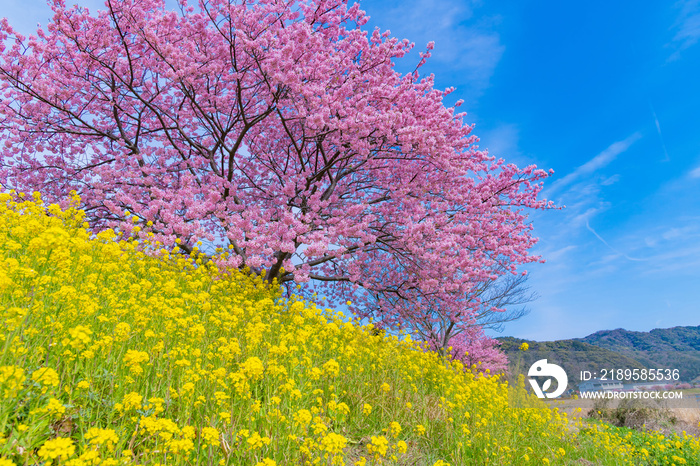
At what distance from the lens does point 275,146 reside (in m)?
15.1

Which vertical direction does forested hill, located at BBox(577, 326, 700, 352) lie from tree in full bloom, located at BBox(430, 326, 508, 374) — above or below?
above

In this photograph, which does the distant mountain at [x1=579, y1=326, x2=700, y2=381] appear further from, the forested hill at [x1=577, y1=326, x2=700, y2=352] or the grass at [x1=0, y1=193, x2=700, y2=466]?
the grass at [x1=0, y1=193, x2=700, y2=466]

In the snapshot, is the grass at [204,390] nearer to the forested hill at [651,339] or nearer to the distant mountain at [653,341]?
the distant mountain at [653,341]

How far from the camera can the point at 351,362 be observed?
671 centimetres

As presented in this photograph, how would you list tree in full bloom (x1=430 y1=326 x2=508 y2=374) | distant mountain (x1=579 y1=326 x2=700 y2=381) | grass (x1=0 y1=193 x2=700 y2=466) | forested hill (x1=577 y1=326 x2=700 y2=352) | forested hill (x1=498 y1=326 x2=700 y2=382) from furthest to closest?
1. forested hill (x1=577 y1=326 x2=700 y2=352)
2. distant mountain (x1=579 y1=326 x2=700 y2=381)
3. forested hill (x1=498 y1=326 x2=700 y2=382)
4. tree in full bloom (x1=430 y1=326 x2=508 y2=374)
5. grass (x1=0 y1=193 x2=700 y2=466)

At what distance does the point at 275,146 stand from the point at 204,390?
479 inches

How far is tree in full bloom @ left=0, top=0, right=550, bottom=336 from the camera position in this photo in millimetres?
10820

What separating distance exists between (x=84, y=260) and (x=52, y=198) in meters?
11.2

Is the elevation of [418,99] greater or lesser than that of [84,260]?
greater

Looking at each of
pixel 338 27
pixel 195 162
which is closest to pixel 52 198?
pixel 195 162

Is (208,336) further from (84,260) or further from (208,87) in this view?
(208,87)

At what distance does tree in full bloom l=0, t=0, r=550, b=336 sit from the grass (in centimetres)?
309

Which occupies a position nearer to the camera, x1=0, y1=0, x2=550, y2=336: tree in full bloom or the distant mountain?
x1=0, y1=0, x2=550, y2=336: tree in full bloom

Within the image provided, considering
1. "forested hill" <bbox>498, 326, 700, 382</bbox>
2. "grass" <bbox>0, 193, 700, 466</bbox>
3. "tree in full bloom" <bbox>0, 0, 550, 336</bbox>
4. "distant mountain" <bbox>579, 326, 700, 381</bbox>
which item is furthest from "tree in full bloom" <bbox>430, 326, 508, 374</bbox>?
"distant mountain" <bbox>579, 326, 700, 381</bbox>
